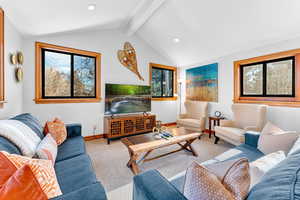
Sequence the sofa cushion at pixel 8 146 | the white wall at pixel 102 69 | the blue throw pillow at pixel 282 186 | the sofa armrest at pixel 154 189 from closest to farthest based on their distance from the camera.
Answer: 1. the blue throw pillow at pixel 282 186
2. the sofa armrest at pixel 154 189
3. the sofa cushion at pixel 8 146
4. the white wall at pixel 102 69

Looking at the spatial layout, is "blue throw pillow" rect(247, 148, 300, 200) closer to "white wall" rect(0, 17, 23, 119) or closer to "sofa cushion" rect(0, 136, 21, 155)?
"sofa cushion" rect(0, 136, 21, 155)

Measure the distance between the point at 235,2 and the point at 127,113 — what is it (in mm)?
3274

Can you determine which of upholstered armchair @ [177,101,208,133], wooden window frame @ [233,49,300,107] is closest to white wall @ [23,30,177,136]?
upholstered armchair @ [177,101,208,133]

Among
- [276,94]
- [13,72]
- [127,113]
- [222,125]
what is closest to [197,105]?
[222,125]

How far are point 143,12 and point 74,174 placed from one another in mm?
3319

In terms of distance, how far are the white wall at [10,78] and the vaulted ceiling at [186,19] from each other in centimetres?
19

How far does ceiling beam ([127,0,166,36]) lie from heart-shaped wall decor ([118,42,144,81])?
0.50 metres

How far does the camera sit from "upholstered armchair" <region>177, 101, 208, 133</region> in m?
3.53

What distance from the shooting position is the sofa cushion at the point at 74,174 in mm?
1087

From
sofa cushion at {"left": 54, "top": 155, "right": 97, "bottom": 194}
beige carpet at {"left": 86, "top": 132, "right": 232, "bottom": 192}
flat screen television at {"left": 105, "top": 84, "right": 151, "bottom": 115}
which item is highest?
flat screen television at {"left": 105, "top": 84, "right": 151, "bottom": 115}

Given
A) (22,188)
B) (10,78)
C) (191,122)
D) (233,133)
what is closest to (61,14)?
(10,78)

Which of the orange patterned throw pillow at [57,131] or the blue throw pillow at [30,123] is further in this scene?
the orange patterned throw pillow at [57,131]

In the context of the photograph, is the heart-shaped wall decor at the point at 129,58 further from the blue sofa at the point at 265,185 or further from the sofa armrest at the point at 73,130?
the blue sofa at the point at 265,185

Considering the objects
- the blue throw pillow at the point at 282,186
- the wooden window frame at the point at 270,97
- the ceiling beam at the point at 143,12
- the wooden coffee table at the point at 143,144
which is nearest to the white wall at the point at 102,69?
the ceiling beam at the point at 143,12
